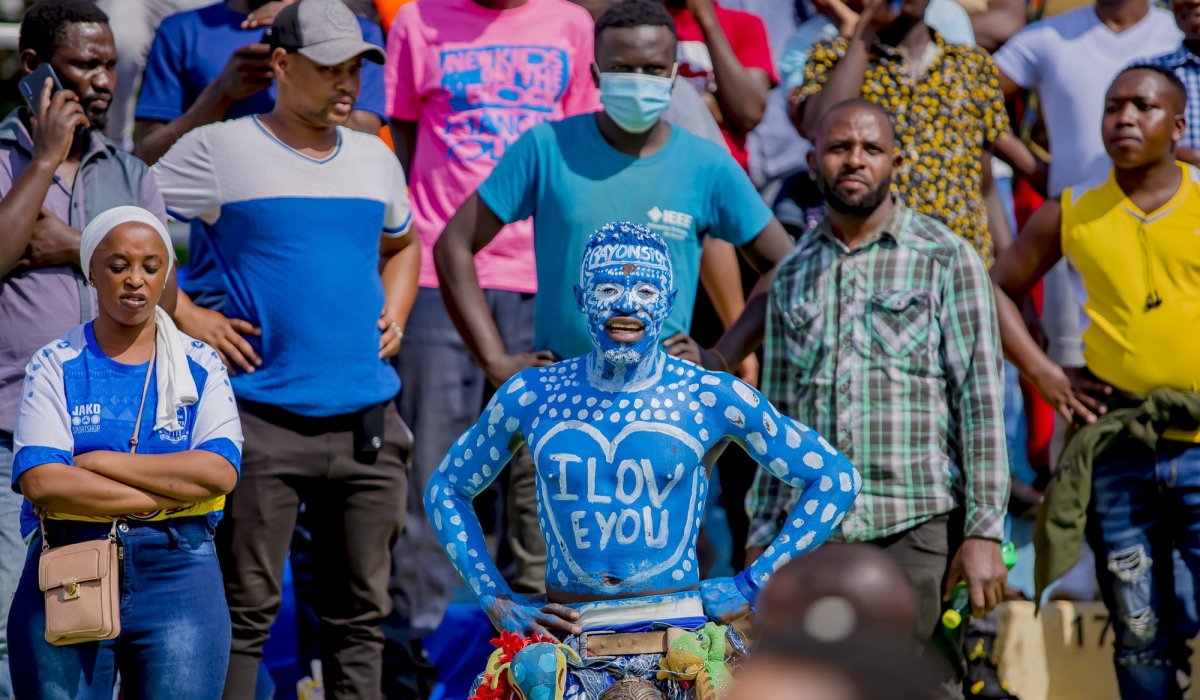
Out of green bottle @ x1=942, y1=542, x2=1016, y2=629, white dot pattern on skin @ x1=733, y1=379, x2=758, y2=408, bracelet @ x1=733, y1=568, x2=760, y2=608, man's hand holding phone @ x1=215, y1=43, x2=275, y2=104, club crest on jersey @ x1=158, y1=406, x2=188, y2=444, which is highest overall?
man's hand holding phone @ x1=215, y1=43, x2=275, y2=104

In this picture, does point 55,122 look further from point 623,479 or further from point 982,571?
point 982,571

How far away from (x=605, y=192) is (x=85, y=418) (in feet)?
6.32

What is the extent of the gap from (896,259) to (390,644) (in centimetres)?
240

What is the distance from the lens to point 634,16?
5.72 meters

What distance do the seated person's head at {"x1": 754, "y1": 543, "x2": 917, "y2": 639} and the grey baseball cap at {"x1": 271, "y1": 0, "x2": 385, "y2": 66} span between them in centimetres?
343

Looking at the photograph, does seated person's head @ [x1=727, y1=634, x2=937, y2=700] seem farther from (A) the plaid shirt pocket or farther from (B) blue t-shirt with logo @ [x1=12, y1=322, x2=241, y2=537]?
(A) the plaid shirt pocket

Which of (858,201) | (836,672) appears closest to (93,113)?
(858,201)

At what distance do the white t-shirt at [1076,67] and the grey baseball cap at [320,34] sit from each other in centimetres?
333

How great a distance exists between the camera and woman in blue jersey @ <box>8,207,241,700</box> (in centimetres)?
463

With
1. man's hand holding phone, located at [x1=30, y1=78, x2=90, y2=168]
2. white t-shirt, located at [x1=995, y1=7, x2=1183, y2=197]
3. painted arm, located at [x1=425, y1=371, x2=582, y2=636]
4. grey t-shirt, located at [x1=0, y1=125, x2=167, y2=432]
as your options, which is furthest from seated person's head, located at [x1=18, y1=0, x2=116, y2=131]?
white t-shirt, located at [x1=995, y1=7, x2=1183, y2=197]

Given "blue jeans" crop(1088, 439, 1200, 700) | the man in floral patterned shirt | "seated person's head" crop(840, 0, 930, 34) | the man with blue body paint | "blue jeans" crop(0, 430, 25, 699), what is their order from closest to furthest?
the man with blue body paint < "blue jeans" crop(0, 430, 25, 699) < "blue jeans" crop(1088, 439, 1200, 700) < the man in floral patterned shirt < "seated person's head" crop(840, 0, 930, 34)

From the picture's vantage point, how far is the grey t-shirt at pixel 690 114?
6852 mm

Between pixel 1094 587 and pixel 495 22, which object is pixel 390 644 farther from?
pixel 1094 587

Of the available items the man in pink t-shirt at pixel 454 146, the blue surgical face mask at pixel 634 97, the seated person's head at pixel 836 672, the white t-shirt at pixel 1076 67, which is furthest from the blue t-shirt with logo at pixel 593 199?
the seated person's head at pixel 836 672
